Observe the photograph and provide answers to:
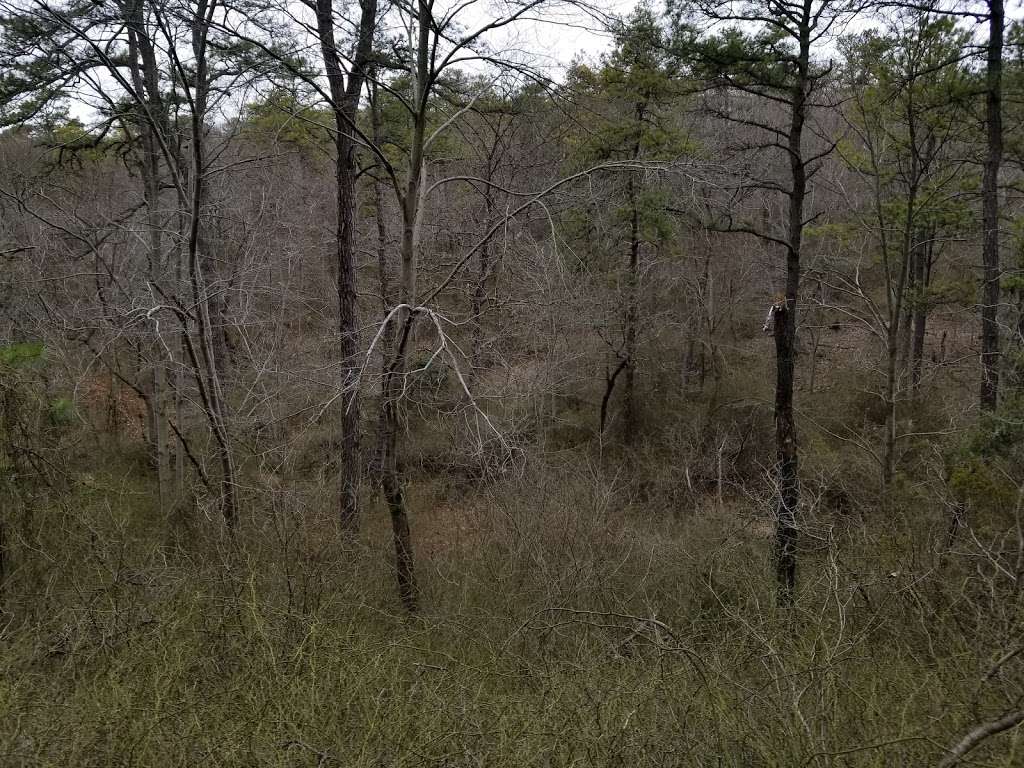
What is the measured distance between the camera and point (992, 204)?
10.8 m

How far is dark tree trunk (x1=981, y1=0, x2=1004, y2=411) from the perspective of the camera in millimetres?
10258

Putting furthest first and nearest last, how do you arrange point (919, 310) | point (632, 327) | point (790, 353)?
point (632, 327) < point (919, 310) < point (790, 353)

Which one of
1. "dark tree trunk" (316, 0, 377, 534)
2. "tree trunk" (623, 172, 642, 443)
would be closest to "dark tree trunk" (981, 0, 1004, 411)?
"tree trunk" (623, 172, 642, 443)

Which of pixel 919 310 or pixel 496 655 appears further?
pixel 919 310

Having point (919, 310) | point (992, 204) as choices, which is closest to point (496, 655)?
point (992, 204)

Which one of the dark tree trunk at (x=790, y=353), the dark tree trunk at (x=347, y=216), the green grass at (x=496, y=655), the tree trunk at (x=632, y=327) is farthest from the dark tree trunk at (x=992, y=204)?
the dark tree trunk at (x=347, y=216)

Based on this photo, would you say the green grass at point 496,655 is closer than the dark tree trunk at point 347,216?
Yes

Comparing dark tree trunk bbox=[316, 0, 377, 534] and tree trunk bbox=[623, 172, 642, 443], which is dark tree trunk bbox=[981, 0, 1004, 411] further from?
dark tree trunk bbox=[316, 0, 377, 534]

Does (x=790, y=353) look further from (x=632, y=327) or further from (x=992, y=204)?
(x=632, y=327)

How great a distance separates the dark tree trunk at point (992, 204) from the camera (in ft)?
33.7

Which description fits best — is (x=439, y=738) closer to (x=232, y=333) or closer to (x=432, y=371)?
(x=432, y=371)

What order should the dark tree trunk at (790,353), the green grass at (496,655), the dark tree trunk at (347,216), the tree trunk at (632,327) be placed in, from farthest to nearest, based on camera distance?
the tree trunk at (632,327) < the dark tree trunk at (790,353) < the dark tree trunk at (347,216) < the green grass at (496,655)

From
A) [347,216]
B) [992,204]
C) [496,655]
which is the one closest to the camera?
[496,655]

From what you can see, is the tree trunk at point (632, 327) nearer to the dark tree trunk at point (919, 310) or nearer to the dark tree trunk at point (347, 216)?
the dark tree trunk at point (919, 310)
